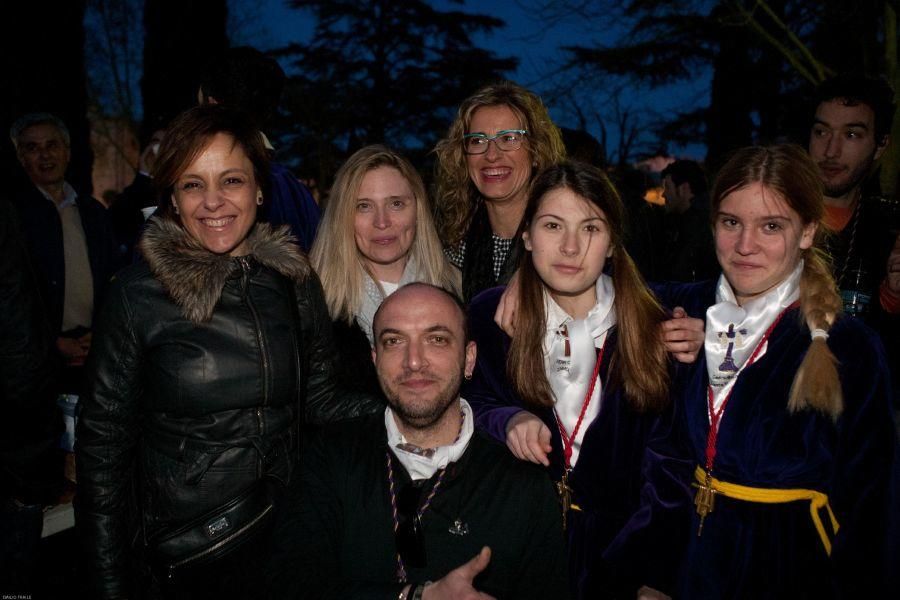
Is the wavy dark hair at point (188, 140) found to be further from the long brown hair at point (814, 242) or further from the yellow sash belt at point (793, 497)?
the yellow sash belt at point (793, 497)

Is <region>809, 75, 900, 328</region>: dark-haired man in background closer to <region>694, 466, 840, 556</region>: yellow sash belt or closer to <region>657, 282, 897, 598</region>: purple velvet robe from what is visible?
<region>657, 282, 897, 598</region>: purple velvet robe

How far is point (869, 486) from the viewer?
6.36 ft

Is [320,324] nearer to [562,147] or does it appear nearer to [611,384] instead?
[611,384]

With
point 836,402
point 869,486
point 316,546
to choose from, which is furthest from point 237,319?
point 869,486

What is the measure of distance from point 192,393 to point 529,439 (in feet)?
3.60

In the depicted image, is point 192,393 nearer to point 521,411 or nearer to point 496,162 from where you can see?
point 521,411

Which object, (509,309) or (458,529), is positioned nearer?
(458,529)

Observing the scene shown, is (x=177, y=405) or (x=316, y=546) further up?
(x=177, y=405)

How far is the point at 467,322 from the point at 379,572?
0.96m

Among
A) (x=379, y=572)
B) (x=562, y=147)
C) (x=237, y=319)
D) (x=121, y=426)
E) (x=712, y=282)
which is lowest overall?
(x=379, y=572)

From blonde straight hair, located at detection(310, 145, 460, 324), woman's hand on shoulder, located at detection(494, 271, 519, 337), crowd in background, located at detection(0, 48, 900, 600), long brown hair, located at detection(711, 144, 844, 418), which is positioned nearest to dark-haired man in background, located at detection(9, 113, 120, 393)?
blonde straight hair, located at detection(310, 145, 460, 324)

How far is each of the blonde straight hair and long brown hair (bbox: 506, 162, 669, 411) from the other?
758 millimetres

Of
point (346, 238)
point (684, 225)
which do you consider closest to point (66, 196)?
point (346, 238)

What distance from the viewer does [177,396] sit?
2.06 metres
